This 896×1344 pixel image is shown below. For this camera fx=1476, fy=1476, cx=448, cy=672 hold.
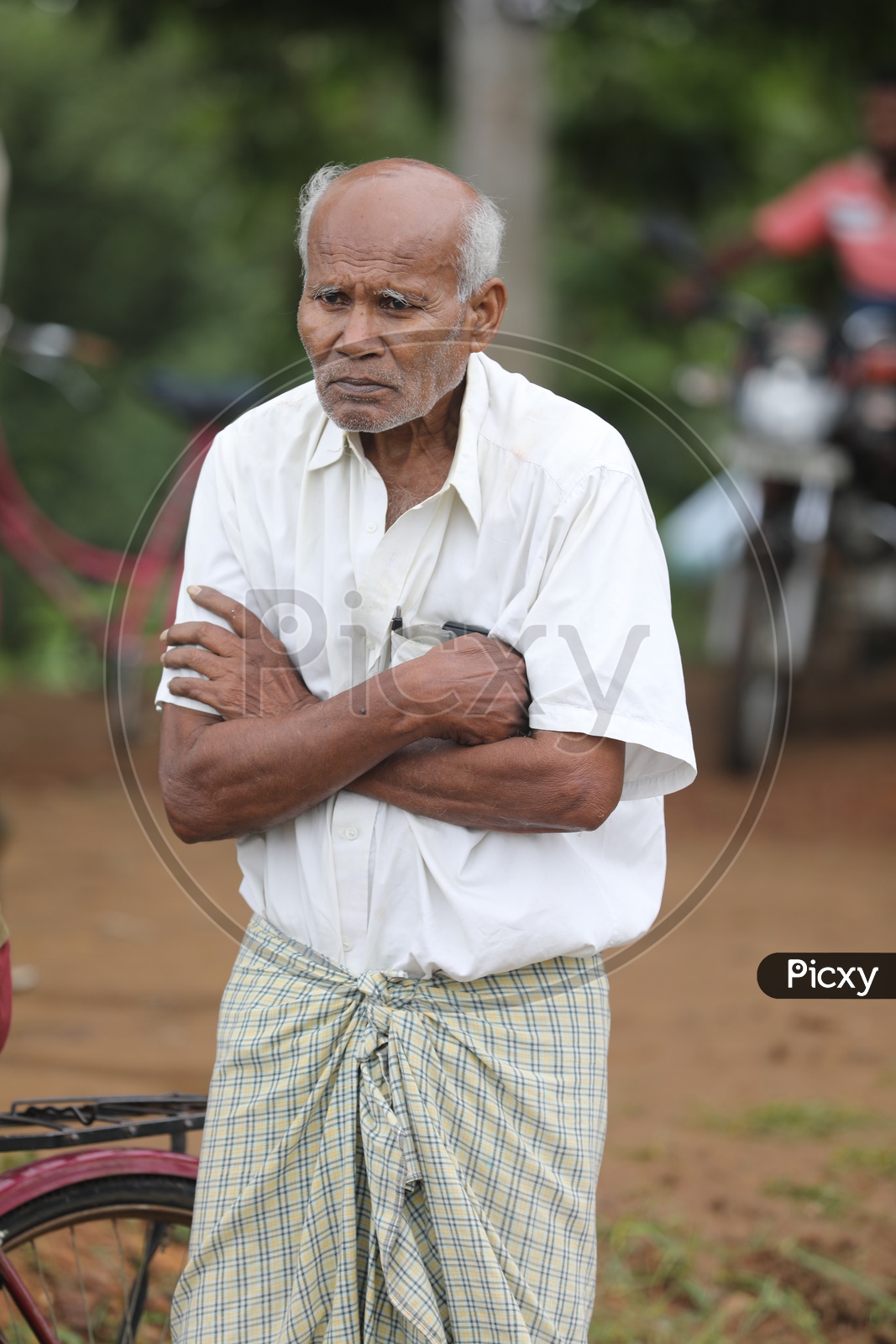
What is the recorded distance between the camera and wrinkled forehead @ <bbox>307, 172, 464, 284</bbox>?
5.16 ft

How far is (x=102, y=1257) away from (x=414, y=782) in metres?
1.37

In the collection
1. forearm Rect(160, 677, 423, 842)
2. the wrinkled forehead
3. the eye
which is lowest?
forearm Rect(160, 677, 423, 842)

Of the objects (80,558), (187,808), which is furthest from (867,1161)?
(80,558)

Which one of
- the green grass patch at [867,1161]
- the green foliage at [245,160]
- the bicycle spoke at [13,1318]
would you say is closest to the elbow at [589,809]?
the bicycle spoke at [13,1318]

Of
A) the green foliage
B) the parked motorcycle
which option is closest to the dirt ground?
the parked motorcycle

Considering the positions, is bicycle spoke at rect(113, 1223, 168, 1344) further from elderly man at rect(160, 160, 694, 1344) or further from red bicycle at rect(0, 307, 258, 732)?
red bicycle at rect(0, 307, 258, 732)

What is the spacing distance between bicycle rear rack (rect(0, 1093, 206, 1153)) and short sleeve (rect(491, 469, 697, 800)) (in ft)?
2.46

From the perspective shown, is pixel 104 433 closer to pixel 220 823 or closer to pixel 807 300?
pixel 807 300

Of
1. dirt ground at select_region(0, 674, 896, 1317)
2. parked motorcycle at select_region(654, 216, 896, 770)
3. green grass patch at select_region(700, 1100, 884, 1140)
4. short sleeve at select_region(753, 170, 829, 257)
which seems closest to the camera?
dirt ground at select_region(0, 674, 896, 1317)

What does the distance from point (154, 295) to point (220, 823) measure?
29.5 ft

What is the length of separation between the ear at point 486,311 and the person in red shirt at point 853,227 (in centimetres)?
411

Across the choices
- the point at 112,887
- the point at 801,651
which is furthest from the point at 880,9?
the point at 112,887

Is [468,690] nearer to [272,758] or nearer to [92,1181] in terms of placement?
[272,758]

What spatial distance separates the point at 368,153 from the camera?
33.9 feet
